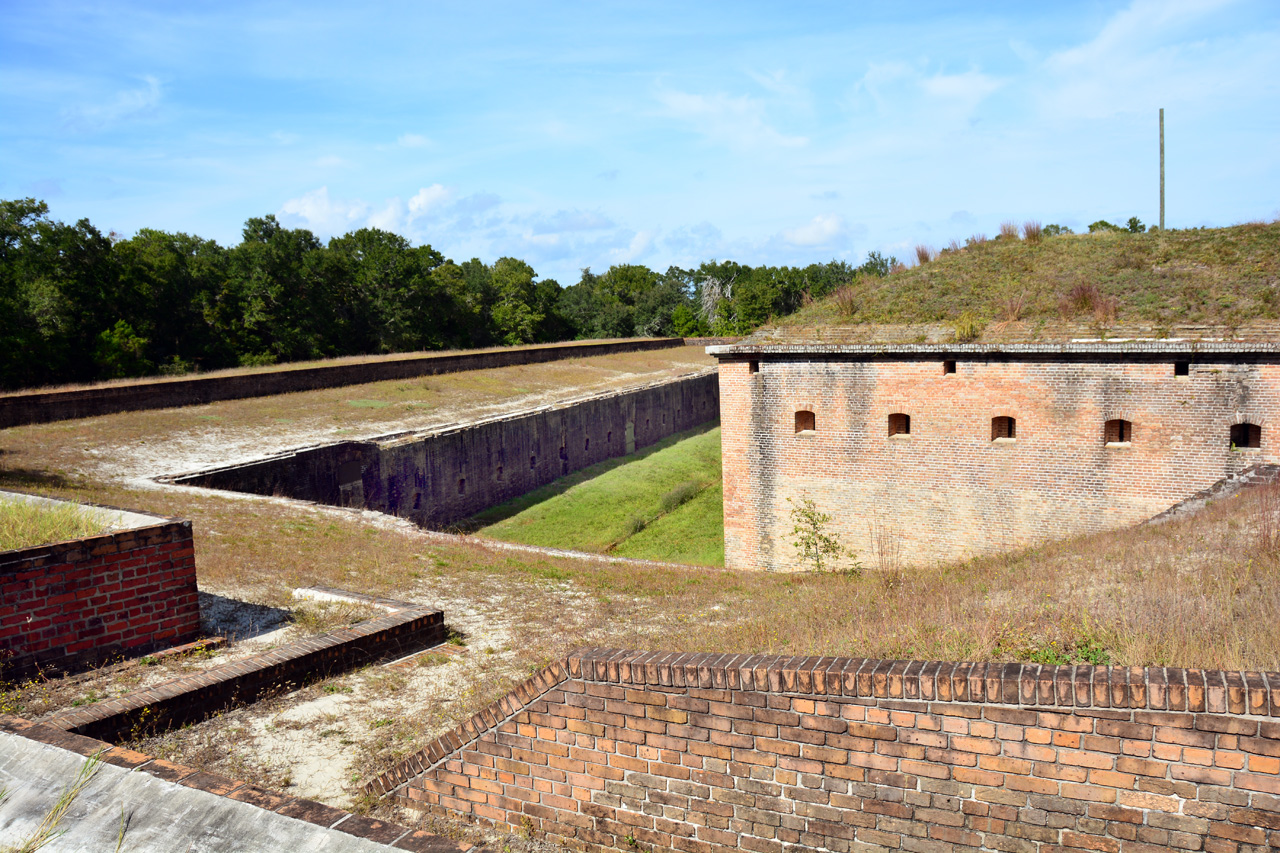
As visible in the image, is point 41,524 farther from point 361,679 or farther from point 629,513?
point 629,513

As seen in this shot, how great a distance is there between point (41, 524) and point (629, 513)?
16623mm

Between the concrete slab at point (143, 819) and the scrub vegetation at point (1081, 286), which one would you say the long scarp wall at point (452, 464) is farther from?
the concrete slab at point (143, 819)

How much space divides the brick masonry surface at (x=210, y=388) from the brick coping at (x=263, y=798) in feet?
57.1

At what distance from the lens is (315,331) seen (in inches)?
1528

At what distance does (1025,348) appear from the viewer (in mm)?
12367

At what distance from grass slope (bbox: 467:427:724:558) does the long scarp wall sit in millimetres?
597

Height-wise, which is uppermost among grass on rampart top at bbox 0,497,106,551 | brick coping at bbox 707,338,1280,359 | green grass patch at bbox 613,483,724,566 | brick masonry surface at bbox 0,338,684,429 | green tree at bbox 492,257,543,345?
green tree at bbox 492,257,543,345

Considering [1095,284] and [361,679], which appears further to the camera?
[1095,284]

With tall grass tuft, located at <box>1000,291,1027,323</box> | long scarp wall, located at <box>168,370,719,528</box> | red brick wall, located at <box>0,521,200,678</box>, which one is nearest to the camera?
red brick wall, located at <box>0,521,200,678</box>

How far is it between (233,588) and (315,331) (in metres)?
33.7

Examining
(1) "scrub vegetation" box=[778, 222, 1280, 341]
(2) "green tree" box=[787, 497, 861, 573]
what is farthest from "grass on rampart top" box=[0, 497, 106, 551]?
(1) "scrub vegetation" box=[778, 222, 1280, 341]

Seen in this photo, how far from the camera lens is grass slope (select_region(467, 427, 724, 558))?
715 inches

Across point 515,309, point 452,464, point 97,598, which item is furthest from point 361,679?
point 515,309

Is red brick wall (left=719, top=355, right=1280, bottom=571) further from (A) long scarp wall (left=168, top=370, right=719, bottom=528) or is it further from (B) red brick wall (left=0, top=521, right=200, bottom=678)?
(B) red brick wall (left=0, top=521, right=200, bottom=678)
